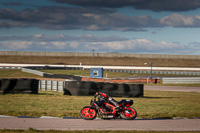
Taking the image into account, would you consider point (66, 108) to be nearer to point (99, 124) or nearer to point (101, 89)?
point (99, 124)

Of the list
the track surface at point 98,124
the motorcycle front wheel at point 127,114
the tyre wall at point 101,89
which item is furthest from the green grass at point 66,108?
the track surface at point 98,124

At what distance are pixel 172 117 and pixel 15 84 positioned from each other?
14.3 m

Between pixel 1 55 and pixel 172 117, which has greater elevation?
pixel 1 55

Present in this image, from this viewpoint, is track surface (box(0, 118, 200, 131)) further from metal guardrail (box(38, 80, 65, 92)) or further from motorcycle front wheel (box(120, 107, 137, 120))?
metal guardrail (box(38, 80, 65, 92))

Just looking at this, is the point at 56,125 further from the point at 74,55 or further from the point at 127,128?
the point at 74,55

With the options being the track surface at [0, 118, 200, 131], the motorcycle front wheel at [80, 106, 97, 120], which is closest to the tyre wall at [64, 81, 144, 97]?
the motorcycle front wheel at [80, 106, 97, 120]

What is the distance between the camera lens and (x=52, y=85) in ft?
94.8

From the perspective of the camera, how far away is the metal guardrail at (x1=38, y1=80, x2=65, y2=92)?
28.2 metres

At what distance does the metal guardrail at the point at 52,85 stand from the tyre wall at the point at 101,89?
4.14 m

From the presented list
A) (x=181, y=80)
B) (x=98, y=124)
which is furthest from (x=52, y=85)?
(x=181, y=80)

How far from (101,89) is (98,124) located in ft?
39.2


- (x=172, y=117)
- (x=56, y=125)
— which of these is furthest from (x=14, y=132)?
(x=172, y=117)

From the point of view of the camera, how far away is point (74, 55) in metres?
138

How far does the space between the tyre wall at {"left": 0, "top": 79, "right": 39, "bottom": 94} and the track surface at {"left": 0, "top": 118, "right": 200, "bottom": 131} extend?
1178 centimetres
